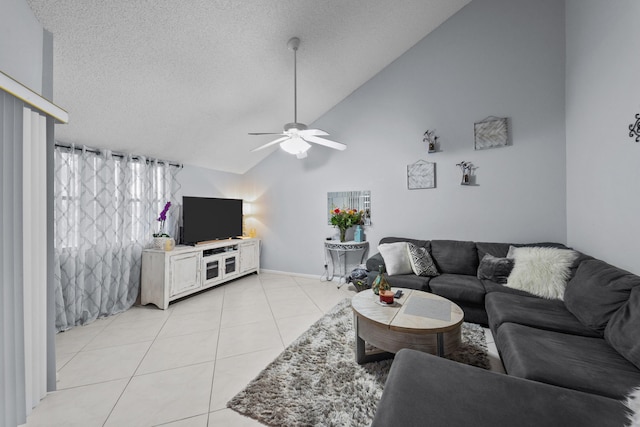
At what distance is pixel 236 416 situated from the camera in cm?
139

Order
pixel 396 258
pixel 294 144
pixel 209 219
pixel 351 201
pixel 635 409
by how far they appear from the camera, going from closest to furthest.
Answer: pixel 635 409 < pixel 294 144 < pixel 396 258 < pixel 209 219 < pixel 351 201

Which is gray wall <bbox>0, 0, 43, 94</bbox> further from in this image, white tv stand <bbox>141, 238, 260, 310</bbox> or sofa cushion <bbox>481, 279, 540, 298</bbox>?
sofa cushion <bbox>481, 279, 540, 298</bbox>

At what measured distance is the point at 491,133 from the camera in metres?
3.11

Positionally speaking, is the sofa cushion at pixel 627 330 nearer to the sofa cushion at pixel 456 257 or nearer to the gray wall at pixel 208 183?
the sofa cushion at pixel 456 257

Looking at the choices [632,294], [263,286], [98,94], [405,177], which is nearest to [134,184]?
[98,94]

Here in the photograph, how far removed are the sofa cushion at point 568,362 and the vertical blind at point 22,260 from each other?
8.77 ft

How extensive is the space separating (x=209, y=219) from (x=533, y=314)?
157 inches

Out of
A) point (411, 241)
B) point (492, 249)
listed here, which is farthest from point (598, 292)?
point (411, 241)

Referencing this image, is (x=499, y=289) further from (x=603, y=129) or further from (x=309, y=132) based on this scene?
(x=309, y=132)

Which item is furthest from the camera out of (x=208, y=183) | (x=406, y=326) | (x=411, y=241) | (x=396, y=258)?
(x=208, y=183)

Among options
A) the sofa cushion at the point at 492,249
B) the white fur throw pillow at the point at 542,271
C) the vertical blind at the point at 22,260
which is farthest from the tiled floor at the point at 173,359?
the sofa cushion at the point at 492,249

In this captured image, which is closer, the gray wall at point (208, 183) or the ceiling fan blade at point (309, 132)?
the ceiling fan blade at point (309, 132)

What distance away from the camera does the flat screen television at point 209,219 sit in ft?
11.5

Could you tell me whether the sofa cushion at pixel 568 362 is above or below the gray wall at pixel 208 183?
below
